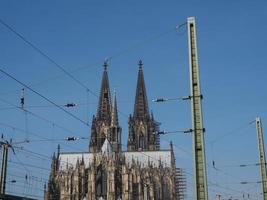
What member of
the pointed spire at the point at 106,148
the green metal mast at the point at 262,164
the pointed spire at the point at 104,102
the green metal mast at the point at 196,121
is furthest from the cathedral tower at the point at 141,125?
the green metal mast at the point at 196,121

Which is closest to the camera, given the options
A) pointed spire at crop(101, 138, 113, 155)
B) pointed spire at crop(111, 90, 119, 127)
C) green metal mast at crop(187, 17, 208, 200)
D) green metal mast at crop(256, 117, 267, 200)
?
green metal mast at crop(187, 17, 208, 200)

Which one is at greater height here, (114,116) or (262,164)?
(114,116)

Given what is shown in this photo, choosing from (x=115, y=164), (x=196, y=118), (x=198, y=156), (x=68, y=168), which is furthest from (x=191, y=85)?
(x=68, y=168)

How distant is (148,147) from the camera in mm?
105375

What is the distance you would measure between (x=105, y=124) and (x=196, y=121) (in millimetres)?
87751

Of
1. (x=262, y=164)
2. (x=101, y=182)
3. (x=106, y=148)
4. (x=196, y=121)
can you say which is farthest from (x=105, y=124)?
(x=196, y=121)

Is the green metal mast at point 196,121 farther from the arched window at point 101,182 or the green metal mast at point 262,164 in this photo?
the arched window at point 101,182

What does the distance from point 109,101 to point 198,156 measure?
91.4 meters

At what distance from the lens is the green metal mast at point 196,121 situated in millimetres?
15617

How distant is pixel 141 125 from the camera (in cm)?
10331

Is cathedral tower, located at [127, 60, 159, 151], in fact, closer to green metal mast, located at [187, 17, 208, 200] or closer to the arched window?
the arched window

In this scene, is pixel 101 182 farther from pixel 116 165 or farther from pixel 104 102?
pixel 104 102

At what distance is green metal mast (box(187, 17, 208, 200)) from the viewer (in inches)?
615

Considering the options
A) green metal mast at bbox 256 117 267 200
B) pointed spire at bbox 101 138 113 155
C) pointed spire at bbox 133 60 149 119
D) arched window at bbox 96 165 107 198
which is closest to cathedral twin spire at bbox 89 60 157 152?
pointed spire at bbox 133 60 149 119
